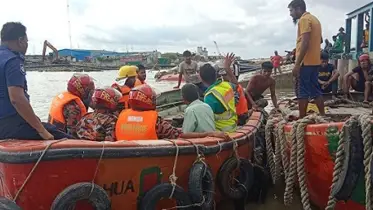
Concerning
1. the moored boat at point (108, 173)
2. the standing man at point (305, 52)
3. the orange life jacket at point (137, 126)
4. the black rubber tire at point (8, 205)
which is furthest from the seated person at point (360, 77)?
the black rubber tire at point (8, 205)

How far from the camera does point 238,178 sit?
161 inches

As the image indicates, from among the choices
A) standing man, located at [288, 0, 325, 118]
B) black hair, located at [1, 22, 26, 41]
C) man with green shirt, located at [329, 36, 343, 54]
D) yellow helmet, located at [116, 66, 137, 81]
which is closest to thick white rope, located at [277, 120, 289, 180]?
standing man, located at [288, 0, 325, 118]

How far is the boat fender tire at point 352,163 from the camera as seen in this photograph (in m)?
3.10

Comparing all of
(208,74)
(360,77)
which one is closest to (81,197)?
(208,74)

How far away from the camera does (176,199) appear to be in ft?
10.5

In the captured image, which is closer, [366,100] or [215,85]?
[215,85]

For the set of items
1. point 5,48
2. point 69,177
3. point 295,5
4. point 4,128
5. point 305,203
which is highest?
point 295,5

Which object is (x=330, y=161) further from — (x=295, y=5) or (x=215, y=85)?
(x=295, y=5)

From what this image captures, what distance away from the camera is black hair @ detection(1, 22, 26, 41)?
345cm

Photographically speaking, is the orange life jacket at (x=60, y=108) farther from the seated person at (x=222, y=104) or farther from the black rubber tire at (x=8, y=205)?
the black rubber tire at (x=8, y=205)

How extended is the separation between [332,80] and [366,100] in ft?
3.24

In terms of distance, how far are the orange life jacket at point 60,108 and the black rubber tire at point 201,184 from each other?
1.68 meters

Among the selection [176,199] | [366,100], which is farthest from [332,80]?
[176,199]

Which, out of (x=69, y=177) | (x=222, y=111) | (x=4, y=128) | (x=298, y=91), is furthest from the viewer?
(x=298, y=91)
